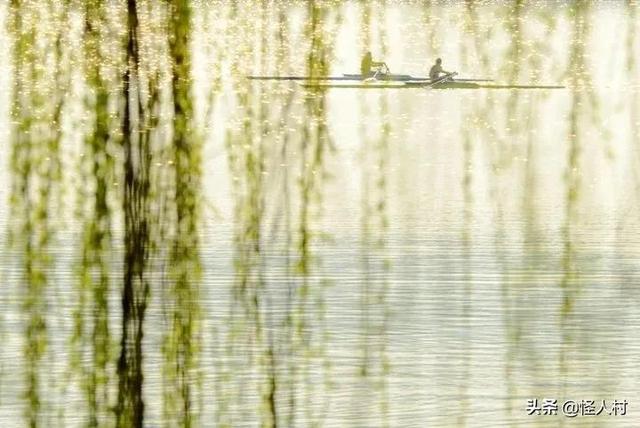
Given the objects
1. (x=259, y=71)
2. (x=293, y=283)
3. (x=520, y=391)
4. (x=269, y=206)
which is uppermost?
(x=259, y=71)

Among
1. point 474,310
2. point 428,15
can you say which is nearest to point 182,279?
point 428,15

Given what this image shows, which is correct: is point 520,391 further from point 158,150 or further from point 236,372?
point 158,150

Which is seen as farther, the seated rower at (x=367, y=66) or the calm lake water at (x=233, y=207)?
the seated rower at (x=367, y=66)

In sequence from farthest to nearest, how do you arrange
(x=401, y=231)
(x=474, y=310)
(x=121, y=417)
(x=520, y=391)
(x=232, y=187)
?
1. (x=401, y=231)
2. (x=474, y=310)
3. (x=520, y=391)
4. (x=232, y=187)
5. (x=121, y=417)

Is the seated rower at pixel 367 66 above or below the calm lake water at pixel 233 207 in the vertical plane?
above

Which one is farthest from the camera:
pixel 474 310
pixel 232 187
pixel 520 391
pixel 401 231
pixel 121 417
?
pixel 401 231

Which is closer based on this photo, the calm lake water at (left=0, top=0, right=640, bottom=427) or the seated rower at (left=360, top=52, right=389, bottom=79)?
the calm lake water at (left=0, top=0, right=640, bottom=427)

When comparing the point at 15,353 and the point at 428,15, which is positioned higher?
the point at 428,15

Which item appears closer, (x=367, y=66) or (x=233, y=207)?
(x=233, y=207)

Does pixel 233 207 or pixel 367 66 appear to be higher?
pixel 367 66

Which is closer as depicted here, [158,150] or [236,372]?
[158,150]

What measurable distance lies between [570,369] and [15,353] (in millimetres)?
1203

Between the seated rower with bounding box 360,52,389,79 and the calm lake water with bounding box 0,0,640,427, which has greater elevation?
the seated rower with bounding box 360,52,389,79

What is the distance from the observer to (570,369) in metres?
2.64
